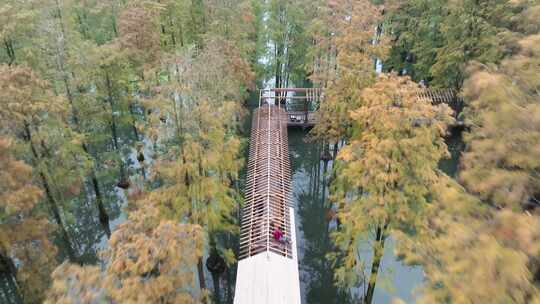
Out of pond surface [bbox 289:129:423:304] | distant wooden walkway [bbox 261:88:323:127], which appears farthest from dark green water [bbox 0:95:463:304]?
distant wooden walkway [bbox 261:88:323:127]

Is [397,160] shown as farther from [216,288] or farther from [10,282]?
[10,282]

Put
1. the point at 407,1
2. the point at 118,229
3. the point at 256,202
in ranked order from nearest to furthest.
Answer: the point at 118,229 → the point at 256,202 → the point at 407,1

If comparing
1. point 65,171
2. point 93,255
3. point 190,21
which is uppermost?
point 190,21

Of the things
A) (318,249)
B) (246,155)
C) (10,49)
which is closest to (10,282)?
(10,49)

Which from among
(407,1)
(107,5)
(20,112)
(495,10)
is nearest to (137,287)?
(20,112)

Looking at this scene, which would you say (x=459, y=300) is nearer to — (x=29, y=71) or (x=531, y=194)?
(x=531, y=194)

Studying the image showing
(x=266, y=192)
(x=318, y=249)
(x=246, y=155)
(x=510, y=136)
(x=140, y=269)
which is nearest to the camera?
(x=510, y=136)

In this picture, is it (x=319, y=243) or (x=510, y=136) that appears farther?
(x=319, y=243)

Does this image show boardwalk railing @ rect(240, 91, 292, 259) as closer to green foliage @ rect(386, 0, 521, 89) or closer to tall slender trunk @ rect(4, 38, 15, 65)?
green foliage @ rect(386, 0, 521, 89)
